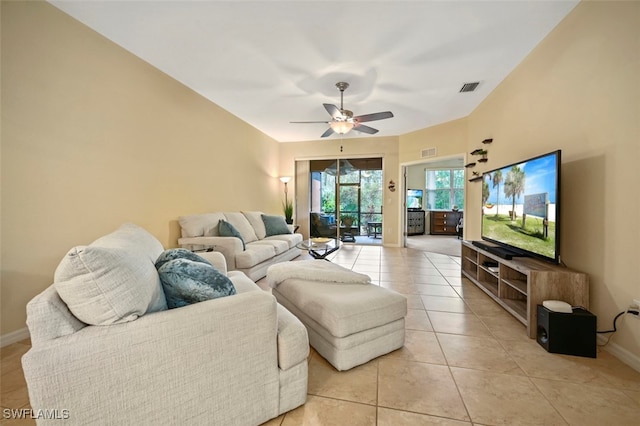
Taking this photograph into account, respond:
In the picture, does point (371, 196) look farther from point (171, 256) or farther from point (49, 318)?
point (49, 318)

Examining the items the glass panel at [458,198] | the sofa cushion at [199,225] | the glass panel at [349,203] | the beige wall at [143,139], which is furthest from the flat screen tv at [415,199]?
the sofa cushion at [199,225]

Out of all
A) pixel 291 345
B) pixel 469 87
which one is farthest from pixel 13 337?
pixel 469 87

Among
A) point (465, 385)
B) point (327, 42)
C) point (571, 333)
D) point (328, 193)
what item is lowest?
point (465, 385)

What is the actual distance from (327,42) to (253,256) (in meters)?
2.55

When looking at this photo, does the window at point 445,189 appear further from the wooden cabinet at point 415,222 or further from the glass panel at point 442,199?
the wooden cabinet at point 415,222

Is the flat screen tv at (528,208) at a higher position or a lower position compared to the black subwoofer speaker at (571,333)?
higher

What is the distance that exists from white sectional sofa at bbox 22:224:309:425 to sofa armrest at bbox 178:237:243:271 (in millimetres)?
1983

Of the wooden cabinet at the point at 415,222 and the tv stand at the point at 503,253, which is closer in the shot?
the tv stand at the point at 503,253

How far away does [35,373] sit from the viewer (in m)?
0.85

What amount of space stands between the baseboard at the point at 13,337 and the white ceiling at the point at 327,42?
2.64 m

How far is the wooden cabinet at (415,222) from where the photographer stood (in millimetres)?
8484

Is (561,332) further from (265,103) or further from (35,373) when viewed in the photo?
(265,103)

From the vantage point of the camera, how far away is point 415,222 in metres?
8.54

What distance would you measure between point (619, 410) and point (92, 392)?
244 centimetres
